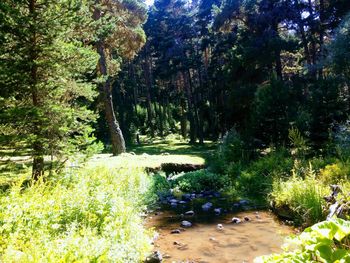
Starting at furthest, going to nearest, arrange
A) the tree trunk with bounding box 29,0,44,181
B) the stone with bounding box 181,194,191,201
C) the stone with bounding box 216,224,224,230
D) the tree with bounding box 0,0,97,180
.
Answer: the stone with bounding box 181,194,191,201
the stone with bounding box 216,224,224,230
the tree trunk with bounding box 29,0,44,181
the tree with bounding box 0,0,97,180

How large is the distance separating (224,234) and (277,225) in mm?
1412

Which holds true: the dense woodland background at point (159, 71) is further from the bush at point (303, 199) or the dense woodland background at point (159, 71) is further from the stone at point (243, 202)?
the bush at point (303, 199)

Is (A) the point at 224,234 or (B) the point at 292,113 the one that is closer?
(A) the point at 224,234

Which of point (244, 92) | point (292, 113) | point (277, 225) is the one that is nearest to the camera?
point (277, 225)

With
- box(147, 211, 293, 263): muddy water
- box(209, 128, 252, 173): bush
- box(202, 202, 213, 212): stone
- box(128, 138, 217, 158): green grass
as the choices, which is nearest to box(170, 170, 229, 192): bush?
box(209, 128, 252, 173): bush

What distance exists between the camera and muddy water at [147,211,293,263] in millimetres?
6371

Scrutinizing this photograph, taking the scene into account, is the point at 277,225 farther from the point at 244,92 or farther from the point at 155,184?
the point at 244,92

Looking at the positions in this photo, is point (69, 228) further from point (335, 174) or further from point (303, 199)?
point (335, 174)

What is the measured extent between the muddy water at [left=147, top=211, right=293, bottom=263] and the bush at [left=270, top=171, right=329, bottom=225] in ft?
1.43

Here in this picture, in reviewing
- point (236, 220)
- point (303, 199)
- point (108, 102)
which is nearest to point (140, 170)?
point (236, 220)

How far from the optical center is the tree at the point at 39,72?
24.2 ft

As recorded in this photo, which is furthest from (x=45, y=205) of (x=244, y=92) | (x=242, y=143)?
(x=244, y=92)

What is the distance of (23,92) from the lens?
7844 mm

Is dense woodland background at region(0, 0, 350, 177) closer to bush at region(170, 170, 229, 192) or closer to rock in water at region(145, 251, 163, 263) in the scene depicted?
bush at region(170, 170, 229, 192)
